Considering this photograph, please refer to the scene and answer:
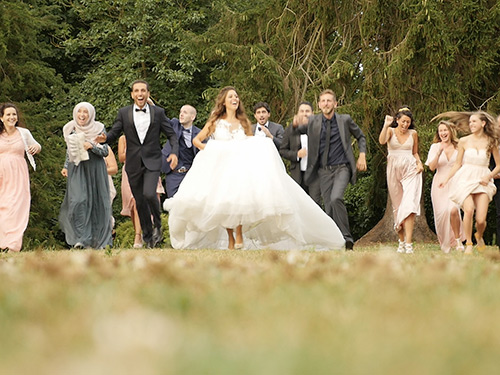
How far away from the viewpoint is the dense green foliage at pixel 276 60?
888 inches

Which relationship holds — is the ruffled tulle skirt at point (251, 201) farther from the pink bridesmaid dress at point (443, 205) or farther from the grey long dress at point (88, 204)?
the pink bridesmaid dress at point (443, 205)

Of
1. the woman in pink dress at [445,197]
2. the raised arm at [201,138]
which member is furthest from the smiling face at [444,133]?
the raised arm at [201,138]

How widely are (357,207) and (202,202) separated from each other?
19869mm

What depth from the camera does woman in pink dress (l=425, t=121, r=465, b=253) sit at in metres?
15.2

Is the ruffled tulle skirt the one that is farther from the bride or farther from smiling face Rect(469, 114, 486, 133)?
smiling face Rect(469, 114, 486, 133)

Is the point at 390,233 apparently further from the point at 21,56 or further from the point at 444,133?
the point at 21,56

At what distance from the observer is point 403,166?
14797mm

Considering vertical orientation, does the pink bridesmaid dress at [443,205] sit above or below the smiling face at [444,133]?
below

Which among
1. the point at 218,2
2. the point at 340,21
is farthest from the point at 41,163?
the point at 340,21

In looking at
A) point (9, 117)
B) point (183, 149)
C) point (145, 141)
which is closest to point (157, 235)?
point (145, 141)

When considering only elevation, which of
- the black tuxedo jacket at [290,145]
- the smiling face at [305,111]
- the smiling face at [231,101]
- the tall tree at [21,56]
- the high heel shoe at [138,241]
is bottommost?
the high heel shoe at [138,241]

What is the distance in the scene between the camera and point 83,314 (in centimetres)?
358

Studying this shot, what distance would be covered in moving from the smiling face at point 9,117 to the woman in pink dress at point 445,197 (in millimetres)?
6835

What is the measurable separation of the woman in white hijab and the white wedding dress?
69.3 inches
